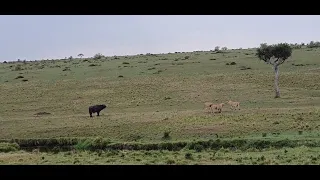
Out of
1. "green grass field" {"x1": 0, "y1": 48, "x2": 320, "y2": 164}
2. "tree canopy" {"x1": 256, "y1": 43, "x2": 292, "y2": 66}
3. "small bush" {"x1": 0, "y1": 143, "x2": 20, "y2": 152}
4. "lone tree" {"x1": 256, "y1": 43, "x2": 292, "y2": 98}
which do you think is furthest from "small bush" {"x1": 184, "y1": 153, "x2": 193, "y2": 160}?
"tree canopy" {"x1": 256, "y1": 43, "x2": 292, "y2": 66}

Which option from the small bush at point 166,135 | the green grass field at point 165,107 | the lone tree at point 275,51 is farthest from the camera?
the lone tree at point 275,51

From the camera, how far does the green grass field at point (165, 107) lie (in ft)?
74.3

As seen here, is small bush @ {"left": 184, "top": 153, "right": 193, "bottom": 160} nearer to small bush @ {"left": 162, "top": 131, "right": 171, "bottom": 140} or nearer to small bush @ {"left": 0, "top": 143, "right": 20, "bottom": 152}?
small bush @ {"left": 162, "top": 131, "right": 171, "bottom": 140}

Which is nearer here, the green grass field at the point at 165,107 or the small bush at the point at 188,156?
the small bush at the point at 188,156

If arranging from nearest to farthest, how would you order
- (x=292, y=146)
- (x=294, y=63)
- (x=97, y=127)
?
(x=292, y=146), (x=97, y=127), (x=294, y=63)

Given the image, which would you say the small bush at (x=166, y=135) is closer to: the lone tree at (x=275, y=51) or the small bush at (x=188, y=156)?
the small bush at (x=188, y=156)

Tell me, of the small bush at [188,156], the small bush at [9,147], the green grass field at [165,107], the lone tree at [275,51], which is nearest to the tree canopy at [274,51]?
the lone tree at [275,51]

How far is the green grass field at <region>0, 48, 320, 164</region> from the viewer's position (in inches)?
891
